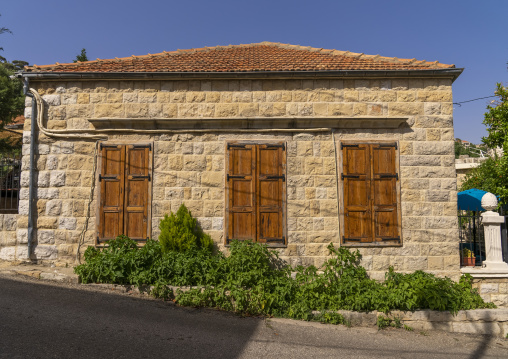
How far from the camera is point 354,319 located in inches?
220

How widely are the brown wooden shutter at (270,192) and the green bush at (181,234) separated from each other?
3.67ft

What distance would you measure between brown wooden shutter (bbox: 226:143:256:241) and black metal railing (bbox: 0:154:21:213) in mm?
4561

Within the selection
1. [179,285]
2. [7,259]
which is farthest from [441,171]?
[7,259]

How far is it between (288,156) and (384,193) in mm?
2046

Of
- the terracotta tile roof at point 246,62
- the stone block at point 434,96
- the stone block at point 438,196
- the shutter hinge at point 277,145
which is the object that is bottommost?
the stone block at point 438,196

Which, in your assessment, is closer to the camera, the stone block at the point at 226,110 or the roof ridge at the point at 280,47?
Result: the stone block at the point at 226,110

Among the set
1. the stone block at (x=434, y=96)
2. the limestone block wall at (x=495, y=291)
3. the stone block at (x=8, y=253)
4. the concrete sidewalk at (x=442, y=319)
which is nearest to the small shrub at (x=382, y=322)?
the concrete sidewalk at (x=442, y=319)

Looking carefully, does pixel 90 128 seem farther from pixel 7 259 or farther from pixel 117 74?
pixel 7 259

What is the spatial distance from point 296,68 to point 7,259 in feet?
23.0

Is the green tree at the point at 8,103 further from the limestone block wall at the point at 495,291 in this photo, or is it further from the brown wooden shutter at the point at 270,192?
the limestone block wall at the point at 495,291

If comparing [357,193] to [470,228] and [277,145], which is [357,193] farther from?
[470,228]

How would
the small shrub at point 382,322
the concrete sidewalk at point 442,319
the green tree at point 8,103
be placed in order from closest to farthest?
the small shrub at point 382,322 → the concrete sidewalk at point 442,319 → the green tree at point 8,103

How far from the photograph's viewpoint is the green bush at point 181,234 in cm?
634

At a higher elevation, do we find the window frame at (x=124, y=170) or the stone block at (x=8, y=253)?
the window frame at (x=124, y=170)
